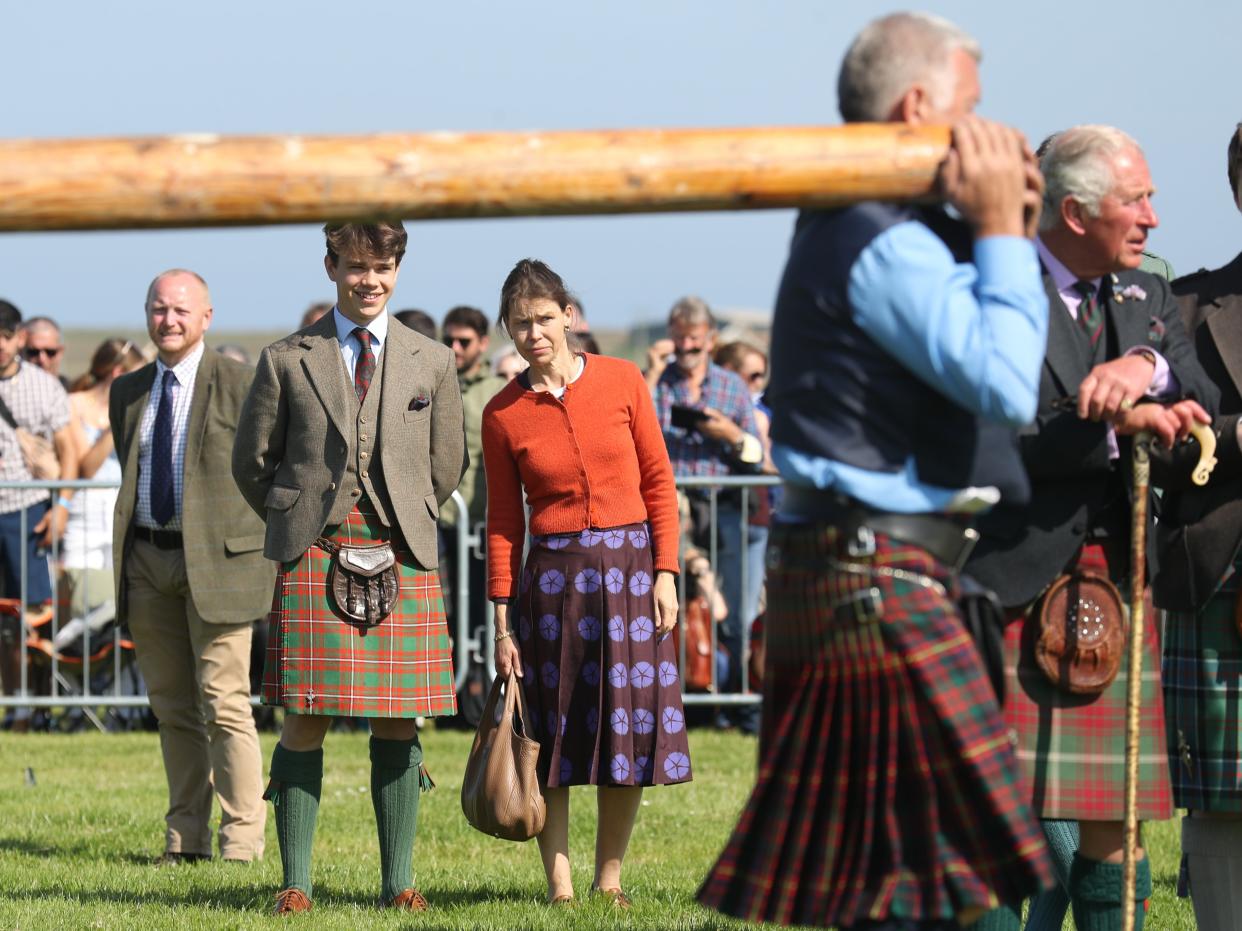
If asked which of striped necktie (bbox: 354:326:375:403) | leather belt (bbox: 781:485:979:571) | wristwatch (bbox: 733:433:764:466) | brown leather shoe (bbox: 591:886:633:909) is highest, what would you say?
striped necktie (bbox: 354:326:375:403)

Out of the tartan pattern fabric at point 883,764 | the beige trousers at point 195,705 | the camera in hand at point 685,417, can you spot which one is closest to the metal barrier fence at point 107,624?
the camera in hand at point 685,417

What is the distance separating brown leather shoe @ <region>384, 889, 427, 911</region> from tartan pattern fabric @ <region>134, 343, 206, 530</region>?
6.17 feet

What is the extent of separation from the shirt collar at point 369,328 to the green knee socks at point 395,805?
1.33 m

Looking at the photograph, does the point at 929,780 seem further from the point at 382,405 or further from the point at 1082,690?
the point at 382,405

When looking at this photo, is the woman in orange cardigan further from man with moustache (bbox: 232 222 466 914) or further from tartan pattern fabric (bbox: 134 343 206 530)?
tartan pattern fabric (bbox: 134 343 206 530)

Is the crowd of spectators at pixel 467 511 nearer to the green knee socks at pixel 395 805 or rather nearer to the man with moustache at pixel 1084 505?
the green knee socks at pixel 395 805

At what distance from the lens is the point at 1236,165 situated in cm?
497

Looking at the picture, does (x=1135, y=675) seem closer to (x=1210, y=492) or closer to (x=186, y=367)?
(x=1210, y=492)

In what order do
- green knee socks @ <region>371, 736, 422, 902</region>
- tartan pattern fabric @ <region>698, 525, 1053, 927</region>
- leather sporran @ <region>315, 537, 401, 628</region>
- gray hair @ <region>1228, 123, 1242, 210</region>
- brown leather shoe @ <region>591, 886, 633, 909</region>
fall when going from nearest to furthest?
tartan pattern fabric @ <region>698, 525, 1053, 927</region>
gray hair @ <region>1228, 123, 1242, 210</region>
brown leather shoe @ <region>591, 886, 633, 909</region>
leather sporran @ <region>315, 537, 401, 628</region>
green knee socks @ <region>371, 736, 422, 902</region>

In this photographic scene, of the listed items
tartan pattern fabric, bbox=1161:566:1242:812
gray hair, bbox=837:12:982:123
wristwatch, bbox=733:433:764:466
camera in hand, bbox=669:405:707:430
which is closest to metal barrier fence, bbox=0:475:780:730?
wristwatch, bbox=733:433:764:466

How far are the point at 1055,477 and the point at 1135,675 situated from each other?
1.55 feet

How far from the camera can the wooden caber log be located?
11.8 ft

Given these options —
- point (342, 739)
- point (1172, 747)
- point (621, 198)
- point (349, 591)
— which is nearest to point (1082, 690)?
point (1172, 747)

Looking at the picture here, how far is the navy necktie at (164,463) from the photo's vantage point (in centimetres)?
753
